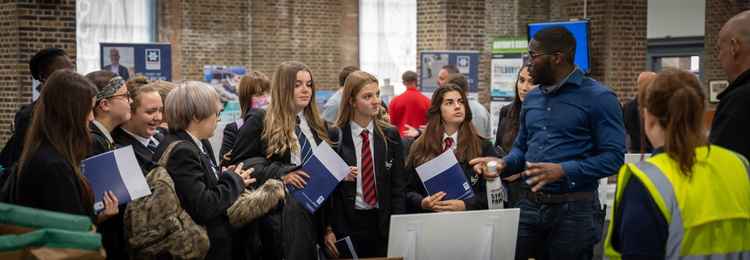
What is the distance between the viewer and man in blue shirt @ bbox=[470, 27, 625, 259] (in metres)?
4.23

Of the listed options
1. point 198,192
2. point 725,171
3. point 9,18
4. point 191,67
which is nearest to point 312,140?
point 198,192

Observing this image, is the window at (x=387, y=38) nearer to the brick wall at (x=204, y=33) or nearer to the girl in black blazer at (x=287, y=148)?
the brick wall at (x=204, y=33)

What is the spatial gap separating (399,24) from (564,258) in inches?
698

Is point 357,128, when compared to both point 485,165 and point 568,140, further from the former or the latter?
point 568,140

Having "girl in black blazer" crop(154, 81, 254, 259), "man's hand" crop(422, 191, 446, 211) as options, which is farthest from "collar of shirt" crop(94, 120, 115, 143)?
Result: "man's hand" crop(422, 191, 446, 211)

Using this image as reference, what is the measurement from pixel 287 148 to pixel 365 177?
47 centimetres

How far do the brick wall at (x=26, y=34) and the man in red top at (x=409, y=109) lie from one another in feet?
12.6

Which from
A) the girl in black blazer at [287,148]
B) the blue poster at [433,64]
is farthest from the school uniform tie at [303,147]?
the blue poster at [433,64]

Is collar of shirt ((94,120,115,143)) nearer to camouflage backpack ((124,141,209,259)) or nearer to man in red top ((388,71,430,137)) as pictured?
camouflage backpack ((124,141,209,259))

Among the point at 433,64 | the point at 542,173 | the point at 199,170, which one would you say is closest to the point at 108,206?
the point at 199,170

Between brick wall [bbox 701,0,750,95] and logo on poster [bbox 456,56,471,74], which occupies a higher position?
brick wall [bbox 701,0,750,95]

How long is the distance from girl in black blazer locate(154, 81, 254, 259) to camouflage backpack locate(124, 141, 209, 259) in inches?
2.9

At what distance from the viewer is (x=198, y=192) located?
428 cm

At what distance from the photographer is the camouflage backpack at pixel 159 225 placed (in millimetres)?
4191
